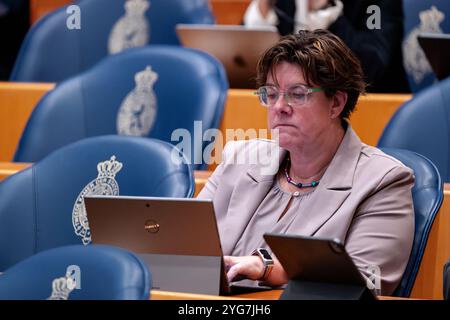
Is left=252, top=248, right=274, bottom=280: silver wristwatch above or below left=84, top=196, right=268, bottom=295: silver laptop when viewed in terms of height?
below

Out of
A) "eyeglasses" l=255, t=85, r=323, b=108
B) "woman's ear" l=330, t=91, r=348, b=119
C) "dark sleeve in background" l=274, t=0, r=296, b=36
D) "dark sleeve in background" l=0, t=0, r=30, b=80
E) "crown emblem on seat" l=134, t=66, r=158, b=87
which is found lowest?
"dark sleeve in background" l=0, t=0, r=30, b=80

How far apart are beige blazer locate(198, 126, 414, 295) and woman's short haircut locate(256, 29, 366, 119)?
96mm

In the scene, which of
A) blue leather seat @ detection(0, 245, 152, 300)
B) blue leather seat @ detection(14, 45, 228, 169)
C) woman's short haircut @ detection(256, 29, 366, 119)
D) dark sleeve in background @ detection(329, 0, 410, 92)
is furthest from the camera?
dark sleeve in background @ detection(329, 0, 410, 92)

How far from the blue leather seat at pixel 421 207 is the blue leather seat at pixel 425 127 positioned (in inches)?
13.6

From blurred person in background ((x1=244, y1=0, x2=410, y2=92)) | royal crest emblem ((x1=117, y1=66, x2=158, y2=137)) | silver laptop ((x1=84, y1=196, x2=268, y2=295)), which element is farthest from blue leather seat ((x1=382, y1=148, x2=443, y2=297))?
blurred person in background ((x1=244, y1=0, x2=410, y2=92))

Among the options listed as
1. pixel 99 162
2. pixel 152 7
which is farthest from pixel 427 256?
pixel 152 7

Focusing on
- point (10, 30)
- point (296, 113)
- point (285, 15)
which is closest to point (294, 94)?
point (296, 113)

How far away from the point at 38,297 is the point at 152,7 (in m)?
1.87

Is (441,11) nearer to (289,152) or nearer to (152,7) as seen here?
(152,7)

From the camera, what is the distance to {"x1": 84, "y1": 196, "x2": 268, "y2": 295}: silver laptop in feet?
4.92

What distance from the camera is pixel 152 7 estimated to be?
9.98ft

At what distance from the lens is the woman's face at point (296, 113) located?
175 centimetres

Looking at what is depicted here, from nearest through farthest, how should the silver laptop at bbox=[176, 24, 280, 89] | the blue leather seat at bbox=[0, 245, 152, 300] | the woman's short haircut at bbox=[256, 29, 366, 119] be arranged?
the blue leather seat at bbox=[0, 245, 152, 300] < the woman's short haircut at bbox=[256, 29, 366, 119] < the silver laptop at bbox=[176, 24, 280, 89]

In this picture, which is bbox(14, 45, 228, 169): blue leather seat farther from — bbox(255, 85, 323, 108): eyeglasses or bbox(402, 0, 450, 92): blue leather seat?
bbox(402, 0, 450, 92): blue leather seat
